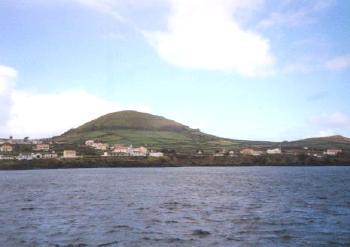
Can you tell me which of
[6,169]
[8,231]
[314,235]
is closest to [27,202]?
[8,231]

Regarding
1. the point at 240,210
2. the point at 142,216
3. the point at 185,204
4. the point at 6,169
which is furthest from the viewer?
the point at 6,169

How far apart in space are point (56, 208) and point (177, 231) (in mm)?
18618

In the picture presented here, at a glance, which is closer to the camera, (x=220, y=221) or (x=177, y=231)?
(x=177, y=231)

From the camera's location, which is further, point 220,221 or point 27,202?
point 27,202

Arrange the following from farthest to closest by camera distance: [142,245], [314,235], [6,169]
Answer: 1. [6,169]
2. [314,235]
3. [142,245]

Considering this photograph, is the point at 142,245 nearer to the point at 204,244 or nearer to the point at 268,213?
the point at 204,244

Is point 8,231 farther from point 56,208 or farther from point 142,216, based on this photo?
point 56,208

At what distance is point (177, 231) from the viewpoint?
31562 mm

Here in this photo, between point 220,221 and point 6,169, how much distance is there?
16538 centimetres

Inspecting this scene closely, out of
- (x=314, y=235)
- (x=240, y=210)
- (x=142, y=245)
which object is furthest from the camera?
(x=240, y=210)

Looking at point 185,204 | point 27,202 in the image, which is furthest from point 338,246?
point 27,202

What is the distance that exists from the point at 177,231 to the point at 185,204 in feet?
60.1

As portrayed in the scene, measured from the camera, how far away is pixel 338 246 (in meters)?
27.0

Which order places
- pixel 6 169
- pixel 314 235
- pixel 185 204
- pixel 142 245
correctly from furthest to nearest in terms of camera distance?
pixel 6 169, pixel 185 204, pixel 314 235, pixel 142 245
